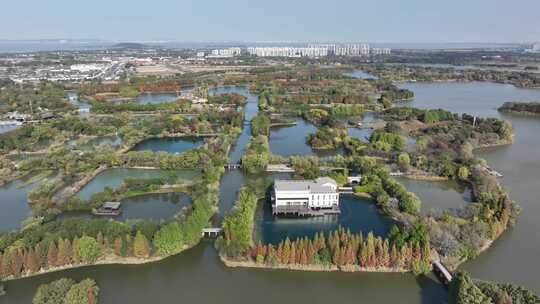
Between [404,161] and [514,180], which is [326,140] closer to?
[404,161]

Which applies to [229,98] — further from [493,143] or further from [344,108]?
[493,143]

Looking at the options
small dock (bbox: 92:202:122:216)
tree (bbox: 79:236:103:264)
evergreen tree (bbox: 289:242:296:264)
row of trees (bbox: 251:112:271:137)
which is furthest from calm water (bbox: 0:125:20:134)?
evergreen tree (bbox: 289:242:296:264)

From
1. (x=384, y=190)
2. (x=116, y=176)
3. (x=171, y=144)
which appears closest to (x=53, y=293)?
(x=116, y=176)

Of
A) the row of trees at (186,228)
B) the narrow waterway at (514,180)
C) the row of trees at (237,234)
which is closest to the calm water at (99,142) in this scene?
the row of trees at (186,228)

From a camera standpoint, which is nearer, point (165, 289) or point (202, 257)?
point (165, 289)

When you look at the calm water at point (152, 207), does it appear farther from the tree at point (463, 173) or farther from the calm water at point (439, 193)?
the tree at point (463, 173)

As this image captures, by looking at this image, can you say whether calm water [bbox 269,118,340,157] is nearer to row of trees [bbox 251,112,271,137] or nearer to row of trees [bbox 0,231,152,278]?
row of trees [bbox 251,112,271,137]

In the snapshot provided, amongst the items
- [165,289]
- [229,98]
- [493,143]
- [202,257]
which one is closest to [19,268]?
[165,289]
